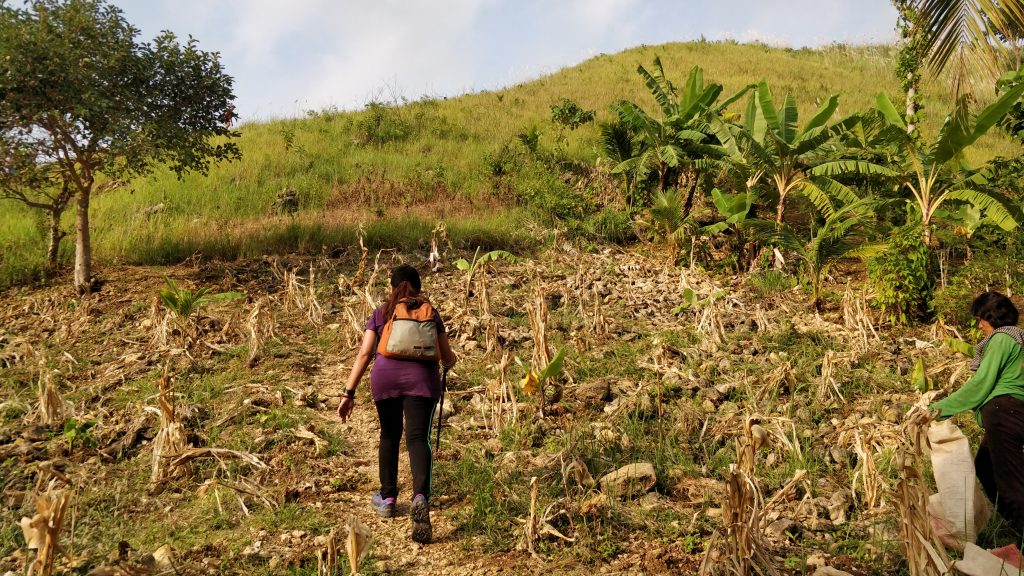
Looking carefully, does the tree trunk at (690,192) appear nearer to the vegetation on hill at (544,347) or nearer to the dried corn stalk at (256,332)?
the vegetation on hill at (544,347)

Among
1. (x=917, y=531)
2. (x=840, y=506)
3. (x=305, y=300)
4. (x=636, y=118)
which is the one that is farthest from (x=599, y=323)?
(x=917, y=531)

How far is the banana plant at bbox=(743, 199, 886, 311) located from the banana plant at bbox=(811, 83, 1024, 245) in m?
0.64

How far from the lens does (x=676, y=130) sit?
1154 centimetres

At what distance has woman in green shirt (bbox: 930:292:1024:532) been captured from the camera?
12.3 ft

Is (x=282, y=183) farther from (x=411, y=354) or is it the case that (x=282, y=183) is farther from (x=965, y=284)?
(x=965, y=284)

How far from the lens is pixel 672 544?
3.82 metres

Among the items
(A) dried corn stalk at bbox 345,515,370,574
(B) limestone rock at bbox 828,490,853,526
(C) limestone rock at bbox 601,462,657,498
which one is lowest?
(B) limestone rock at bbox 828,490,853,526

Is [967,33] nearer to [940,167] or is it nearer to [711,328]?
[940,167]

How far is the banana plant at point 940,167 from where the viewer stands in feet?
26.2

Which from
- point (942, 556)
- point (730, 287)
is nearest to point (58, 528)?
point (942, 556)

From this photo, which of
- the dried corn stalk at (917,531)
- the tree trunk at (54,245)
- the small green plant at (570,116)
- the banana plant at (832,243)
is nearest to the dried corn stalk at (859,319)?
the banana plant at (832,243)

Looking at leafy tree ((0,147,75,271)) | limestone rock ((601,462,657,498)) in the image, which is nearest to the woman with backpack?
limestone rock ((601,462,657,498))

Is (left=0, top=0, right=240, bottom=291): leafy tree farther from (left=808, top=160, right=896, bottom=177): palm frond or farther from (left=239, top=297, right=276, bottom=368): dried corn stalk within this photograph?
(left=808, top=160, right=896, bottom=177): palm frond

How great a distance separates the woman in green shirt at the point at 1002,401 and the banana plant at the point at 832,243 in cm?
489
